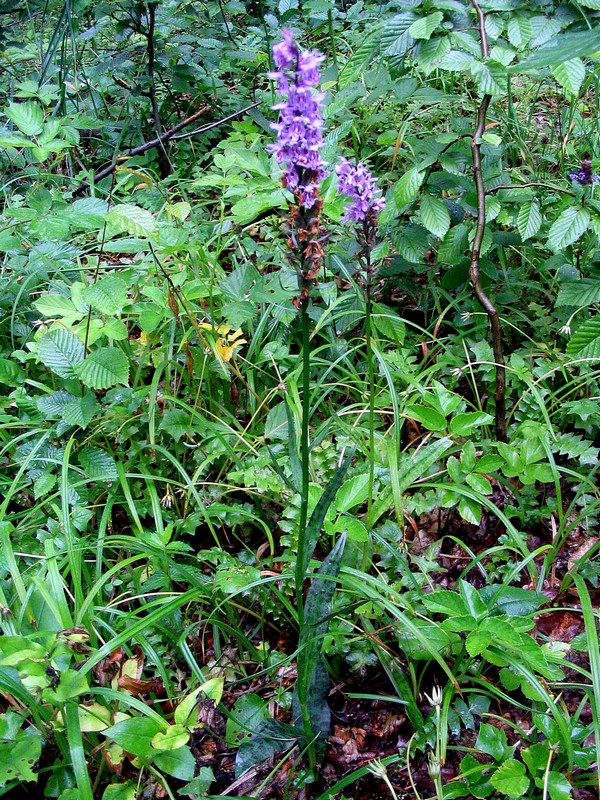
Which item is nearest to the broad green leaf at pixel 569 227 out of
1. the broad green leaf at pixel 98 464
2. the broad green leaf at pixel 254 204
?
the broad green leaf at pixel 254 204

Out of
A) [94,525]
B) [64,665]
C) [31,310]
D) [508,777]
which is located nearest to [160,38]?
[31,310]

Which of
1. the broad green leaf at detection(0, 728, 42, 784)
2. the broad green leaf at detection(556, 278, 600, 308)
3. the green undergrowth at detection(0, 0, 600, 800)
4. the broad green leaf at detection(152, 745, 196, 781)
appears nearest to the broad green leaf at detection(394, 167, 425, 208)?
the green undergrowth at detection(0, 0, 600, 800)

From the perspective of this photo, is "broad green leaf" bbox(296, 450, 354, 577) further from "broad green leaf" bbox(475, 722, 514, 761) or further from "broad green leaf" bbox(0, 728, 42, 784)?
"broad green leaf" bbox(0, 728, 42, 784)

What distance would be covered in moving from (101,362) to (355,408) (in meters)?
0.94

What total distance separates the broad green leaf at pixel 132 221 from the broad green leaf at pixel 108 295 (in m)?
0.18

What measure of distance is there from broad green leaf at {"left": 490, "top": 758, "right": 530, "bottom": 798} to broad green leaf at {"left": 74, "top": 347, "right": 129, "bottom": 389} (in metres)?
1.54

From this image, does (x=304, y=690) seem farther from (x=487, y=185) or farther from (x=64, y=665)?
(x=487, y=185)

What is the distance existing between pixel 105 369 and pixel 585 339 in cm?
158

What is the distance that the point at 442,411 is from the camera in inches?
71.3

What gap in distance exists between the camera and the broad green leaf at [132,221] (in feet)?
6.62

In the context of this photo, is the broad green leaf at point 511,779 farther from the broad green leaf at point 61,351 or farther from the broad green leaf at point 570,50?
the broad green leaf at point 61,351

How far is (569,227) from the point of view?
189cm

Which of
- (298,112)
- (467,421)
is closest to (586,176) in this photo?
(467,421)

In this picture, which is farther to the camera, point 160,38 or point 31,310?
point 160,38
